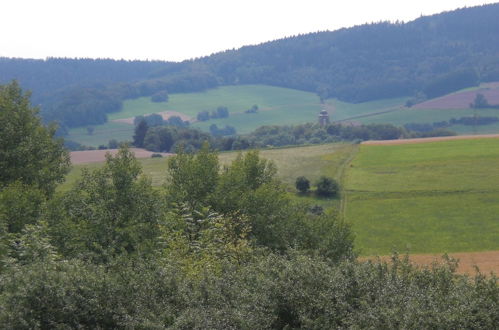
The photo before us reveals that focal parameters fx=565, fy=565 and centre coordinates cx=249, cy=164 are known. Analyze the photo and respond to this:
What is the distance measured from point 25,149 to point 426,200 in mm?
45220

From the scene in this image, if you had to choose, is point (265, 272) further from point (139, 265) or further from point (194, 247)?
point (194, 247)

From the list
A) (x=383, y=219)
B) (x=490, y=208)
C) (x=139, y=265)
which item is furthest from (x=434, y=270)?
(x=490, y=208)

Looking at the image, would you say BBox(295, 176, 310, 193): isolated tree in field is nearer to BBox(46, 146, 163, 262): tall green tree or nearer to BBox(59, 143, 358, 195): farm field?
BBox(59, 143, 358, 195): farm field

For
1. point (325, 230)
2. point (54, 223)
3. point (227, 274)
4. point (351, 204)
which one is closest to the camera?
point (227, 274)

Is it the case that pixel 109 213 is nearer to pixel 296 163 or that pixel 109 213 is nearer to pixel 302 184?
pixel 302 184

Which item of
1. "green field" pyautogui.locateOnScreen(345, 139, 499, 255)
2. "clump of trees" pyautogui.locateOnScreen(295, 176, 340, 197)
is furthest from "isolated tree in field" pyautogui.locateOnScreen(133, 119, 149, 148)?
"clump of trees" pyautogui.locateOnScreen(295, 176, 340, 197)

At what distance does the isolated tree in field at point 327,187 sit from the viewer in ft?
234

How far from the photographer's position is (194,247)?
30.2 metres

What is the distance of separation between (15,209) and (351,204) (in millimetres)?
42267

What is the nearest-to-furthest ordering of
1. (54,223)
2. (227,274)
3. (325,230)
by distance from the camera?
(227,274), (54,223), (325,230)

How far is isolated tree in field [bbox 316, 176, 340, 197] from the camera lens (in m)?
71.4

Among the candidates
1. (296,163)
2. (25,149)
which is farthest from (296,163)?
(25,149)

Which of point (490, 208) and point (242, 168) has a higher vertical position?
point (242, 168)

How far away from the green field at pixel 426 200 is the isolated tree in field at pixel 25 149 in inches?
1068
